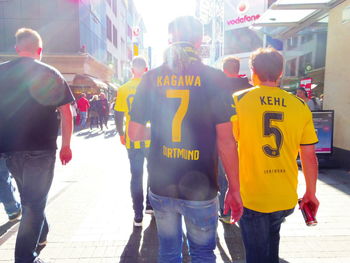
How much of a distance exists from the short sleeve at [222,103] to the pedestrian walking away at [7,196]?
316 cm

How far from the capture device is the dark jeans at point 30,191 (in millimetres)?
2396

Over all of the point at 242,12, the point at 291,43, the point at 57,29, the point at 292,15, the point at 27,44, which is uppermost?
the point at 242,12

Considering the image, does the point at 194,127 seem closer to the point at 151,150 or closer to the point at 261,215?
the point at 151,150

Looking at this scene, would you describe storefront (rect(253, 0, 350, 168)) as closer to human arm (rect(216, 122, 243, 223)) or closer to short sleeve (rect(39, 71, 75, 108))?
short sleeve (rect(39, 71, 75, 108))

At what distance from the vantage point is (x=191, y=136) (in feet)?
5.48

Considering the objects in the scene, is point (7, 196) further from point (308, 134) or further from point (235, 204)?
point (308, 134)

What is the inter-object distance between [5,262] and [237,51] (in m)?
29.6

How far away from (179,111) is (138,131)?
1.17ft

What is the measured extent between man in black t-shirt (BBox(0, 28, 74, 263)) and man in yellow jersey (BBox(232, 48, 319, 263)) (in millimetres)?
1613

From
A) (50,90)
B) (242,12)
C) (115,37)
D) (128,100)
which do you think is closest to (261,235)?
(50,90)

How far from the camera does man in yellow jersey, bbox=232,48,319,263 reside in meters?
1.77

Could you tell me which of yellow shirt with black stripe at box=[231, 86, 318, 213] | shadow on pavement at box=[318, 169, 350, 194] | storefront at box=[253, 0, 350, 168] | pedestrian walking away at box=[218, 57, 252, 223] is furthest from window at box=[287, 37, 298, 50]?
yellow shirt with black stripe at box=[231, 86, 318, 213]

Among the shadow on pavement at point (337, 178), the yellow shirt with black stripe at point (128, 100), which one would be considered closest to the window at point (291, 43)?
the shadow on pavement at point (337, 178)

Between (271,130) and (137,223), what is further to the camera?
(137,223)
